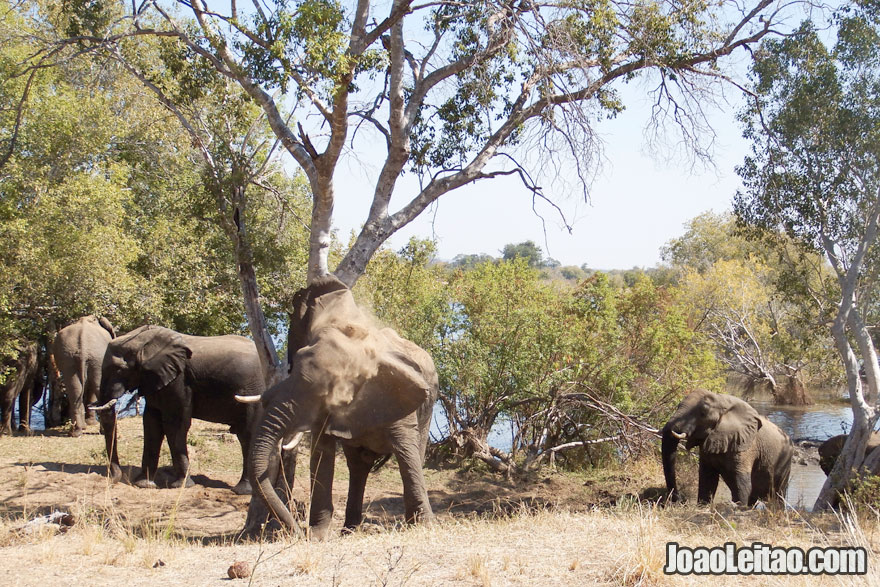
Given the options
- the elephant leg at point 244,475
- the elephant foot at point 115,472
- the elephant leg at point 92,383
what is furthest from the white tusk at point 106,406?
the elephant leg at point 92,383

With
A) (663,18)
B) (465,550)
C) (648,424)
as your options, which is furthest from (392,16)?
(648,424)

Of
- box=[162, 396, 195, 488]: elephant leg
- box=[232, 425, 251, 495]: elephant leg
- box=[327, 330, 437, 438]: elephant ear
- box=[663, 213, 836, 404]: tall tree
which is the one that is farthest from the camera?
box=[663, 213, 836, 404]: tall tree

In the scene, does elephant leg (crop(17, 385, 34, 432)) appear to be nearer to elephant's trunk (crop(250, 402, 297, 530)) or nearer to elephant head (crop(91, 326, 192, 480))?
elephant head (crop(91, 326, 192, 480))

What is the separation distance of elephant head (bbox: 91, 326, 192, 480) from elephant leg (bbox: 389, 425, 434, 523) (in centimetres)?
517

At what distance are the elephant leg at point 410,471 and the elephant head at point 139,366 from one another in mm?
5167

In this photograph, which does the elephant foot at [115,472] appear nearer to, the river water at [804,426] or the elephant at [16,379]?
the river water at [804,426]

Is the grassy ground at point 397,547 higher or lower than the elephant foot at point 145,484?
higher

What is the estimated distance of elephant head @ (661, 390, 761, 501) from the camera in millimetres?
12633

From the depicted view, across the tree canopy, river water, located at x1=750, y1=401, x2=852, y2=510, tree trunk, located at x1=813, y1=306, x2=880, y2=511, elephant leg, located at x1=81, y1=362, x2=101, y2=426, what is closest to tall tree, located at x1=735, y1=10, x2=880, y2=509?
tree trunk, located at x1=813, y1=306, x2=880, y2=511

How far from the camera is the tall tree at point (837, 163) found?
11492mm

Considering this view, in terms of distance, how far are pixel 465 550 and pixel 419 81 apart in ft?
21.4

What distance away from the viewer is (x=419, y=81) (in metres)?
10.6

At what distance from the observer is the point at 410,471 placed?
8469 millimetres

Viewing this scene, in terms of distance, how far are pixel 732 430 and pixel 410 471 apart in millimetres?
6571
